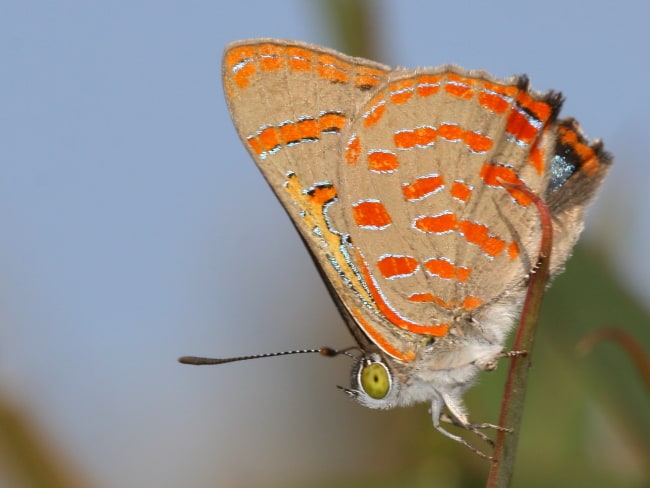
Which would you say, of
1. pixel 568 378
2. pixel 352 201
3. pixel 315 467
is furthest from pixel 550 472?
pixel 315 467

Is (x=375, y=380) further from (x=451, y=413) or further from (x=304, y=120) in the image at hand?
(x=304, y=120)

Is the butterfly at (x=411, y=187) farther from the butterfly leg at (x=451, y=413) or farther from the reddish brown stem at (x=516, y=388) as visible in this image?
the reddish brown stem at (x=516, y=388)

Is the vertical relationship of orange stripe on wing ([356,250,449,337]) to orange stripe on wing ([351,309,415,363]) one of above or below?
above

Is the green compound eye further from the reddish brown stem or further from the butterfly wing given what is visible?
the reddish brown stem

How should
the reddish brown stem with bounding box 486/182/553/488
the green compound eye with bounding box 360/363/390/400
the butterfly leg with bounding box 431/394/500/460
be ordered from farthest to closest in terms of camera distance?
1. the green compound eye with bounding box 360/363/390/400
2. the butterfly leg with bounding box 431/394/500/460
3. the reddish brown stem with bounding box 486/182/553/488

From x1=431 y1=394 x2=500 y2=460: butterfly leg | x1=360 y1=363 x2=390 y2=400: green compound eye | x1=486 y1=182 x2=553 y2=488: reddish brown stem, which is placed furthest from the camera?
x1=360 y1=363 x2=390 y2=400: green compound eye

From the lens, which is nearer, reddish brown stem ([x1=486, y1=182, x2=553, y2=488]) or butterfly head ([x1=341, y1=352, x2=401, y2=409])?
reddish brown stem ([x1=486, y1=182, x2=553, y2=488])

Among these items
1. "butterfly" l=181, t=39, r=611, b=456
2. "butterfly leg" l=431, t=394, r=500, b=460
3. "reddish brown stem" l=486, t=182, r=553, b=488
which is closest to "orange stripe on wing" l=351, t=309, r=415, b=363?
"butterfly" l=181, t=39, r=611, b=456

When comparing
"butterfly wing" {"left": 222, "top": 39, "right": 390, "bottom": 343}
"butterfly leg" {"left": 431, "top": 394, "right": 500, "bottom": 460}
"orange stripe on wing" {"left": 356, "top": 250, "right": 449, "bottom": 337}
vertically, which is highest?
"butterfly wing" {"left": 222, "top": 39, "right": 390, "bottom": 343}

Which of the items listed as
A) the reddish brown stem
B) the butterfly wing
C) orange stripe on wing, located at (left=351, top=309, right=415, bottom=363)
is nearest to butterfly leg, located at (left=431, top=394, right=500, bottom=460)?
orange stripe on wing, located at (left=351, top=309, right=415, bottom=363)

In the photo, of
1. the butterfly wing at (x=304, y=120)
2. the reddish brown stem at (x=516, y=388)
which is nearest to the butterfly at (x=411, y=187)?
the butterfly wing at (x=304, y=120)
